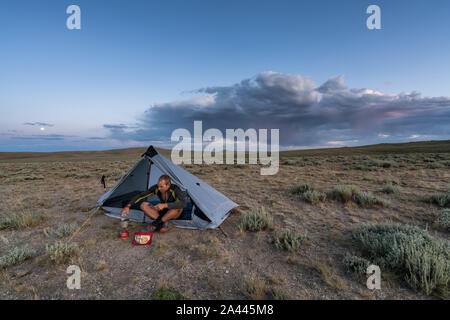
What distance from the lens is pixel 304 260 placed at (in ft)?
13.9

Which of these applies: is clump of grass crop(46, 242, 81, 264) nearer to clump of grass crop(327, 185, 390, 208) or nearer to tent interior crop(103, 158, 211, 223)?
tent interior crop(103, 158, 211, 223)

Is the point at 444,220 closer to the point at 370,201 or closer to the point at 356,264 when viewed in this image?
the point at 370,201

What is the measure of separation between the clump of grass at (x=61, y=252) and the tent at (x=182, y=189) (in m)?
2.06

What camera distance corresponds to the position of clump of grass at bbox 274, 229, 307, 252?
183 inches

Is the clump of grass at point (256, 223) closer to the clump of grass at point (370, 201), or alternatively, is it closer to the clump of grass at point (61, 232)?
the clump of grass at point (370, 201)

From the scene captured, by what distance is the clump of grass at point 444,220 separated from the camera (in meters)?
5.29

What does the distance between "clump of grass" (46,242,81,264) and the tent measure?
206 cm

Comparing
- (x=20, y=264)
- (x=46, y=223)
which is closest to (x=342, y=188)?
(x=20, y=264)

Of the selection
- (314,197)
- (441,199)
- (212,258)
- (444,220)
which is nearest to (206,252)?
(212,258)

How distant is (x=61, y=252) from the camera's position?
423 cm

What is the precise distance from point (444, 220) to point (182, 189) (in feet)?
24.2

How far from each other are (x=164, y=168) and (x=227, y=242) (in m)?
2.92

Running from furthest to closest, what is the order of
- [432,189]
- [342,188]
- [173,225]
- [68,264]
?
1. [432,189]
2. [342,188]
3. [173,225]
4. [68,264]
